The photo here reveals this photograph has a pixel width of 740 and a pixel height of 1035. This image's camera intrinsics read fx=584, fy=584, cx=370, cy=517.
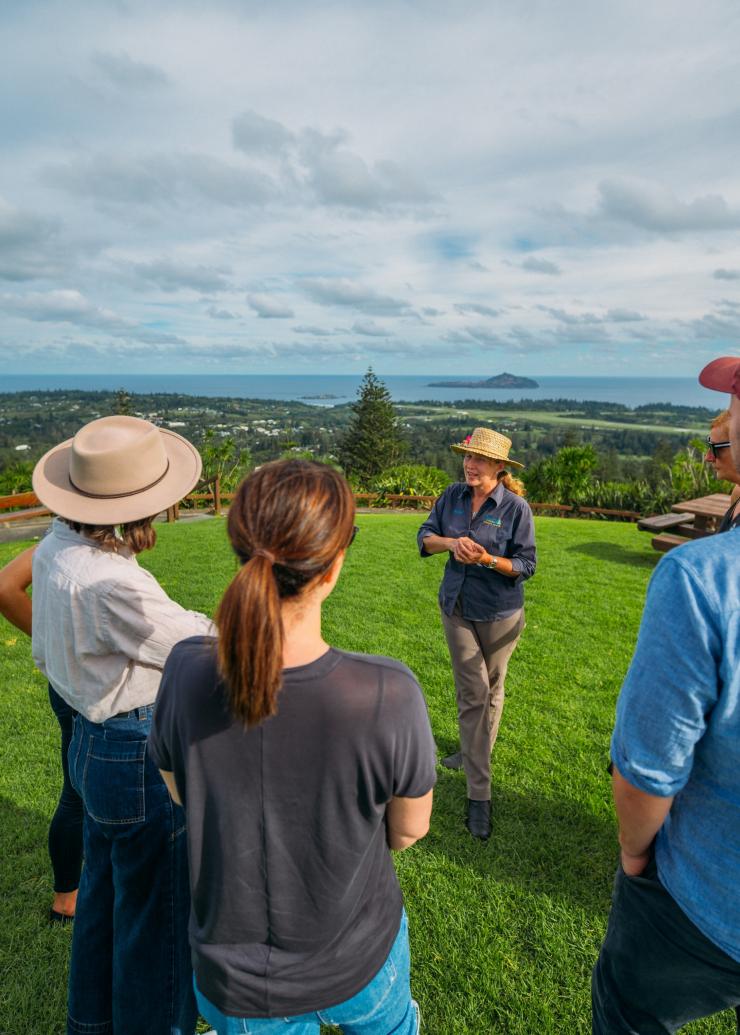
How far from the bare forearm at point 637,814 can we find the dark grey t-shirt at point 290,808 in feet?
1.38

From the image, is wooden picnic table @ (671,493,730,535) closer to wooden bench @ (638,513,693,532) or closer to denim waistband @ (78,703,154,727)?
wooden bench @ (638,513,693,532)

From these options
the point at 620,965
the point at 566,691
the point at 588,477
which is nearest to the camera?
Result: the point at 620,965

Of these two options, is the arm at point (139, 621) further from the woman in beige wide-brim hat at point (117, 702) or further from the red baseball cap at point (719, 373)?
the red baseball cap at point (719, 373)

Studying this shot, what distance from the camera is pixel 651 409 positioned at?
151 m

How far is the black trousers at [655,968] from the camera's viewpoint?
4.14 ft

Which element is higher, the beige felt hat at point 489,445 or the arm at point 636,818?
the beige felt hat at point 489,445

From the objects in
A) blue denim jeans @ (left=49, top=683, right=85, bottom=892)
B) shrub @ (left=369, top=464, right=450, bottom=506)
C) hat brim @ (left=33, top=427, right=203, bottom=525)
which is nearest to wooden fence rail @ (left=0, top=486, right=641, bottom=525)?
shrub @ (left=369, top=464, right=450, bottom=506)

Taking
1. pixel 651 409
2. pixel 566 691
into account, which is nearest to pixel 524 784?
pixel 566 691

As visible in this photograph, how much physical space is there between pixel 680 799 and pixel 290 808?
83 cm

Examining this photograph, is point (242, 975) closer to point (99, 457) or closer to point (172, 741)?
point (172, 741)

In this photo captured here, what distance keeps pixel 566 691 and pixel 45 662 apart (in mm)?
3862

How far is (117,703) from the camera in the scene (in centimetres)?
168

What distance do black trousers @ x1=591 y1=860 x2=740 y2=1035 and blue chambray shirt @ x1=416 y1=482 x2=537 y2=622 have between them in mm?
1716

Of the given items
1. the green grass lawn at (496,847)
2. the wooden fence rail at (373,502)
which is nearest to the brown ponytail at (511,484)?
the green grass lawn at (496,847)
